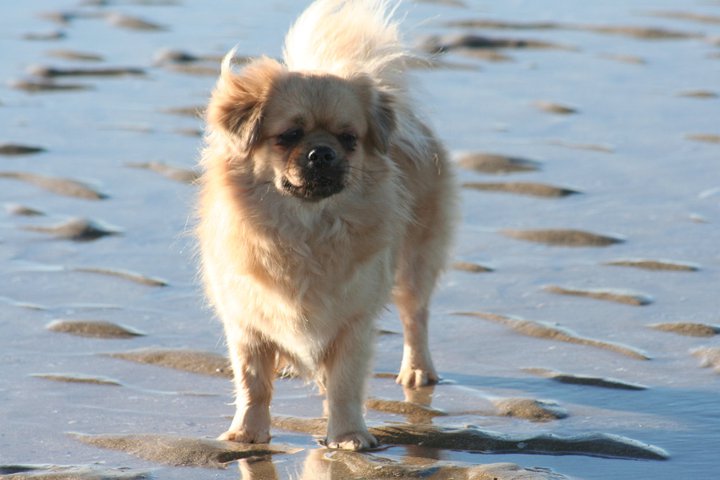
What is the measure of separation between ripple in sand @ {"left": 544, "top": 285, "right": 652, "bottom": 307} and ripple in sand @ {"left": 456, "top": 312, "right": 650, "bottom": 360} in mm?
482

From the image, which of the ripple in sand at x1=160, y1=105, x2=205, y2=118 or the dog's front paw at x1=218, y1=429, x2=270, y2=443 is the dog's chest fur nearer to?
the dog's front paw at x1=218, y1=429, x2=270, y2=443

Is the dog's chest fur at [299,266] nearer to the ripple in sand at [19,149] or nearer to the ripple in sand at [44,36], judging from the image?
the ripple in sand at [19,149]

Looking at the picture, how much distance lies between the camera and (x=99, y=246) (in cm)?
762

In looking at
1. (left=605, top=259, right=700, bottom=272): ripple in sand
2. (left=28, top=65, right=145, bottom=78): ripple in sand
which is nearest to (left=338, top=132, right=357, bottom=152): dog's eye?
(left=605, top=259, right=700, bottom=272): ripple in sand

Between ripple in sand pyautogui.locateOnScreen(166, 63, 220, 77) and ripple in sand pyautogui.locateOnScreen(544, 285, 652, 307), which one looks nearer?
ripple in sand pyautogui.locateOnScreen(544, 285, 652, 307)

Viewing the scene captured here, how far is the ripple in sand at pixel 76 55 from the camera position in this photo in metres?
12.4

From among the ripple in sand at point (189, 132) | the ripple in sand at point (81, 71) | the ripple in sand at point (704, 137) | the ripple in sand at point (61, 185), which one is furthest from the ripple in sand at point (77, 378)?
the ripple in sand at point (81, 71)

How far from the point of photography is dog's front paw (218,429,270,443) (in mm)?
5098

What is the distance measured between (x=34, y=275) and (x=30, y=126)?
11.0ft

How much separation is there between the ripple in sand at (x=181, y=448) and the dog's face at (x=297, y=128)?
92 cm

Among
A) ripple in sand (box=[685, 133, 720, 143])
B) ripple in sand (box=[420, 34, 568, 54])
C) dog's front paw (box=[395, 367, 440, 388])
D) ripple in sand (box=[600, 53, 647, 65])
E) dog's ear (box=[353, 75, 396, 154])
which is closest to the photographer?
dog's ear (box=[353, 75, 396, 154])

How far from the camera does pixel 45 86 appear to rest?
37.7ft

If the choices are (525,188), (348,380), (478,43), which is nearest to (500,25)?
(478,43)

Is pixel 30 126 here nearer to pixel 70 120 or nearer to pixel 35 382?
pixel 70 120
